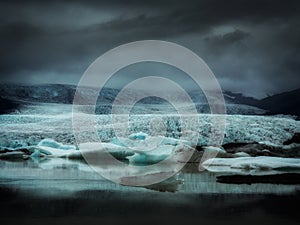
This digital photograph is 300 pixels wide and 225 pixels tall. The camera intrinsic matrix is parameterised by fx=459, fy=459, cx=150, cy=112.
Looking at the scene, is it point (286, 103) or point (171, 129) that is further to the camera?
point (286, 103)

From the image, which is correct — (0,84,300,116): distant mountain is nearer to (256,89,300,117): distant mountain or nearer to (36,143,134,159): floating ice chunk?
(256,89,300,117): distant mountain

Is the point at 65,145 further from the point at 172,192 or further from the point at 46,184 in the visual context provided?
the point at 172,192

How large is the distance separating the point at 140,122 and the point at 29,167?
17.8 ft

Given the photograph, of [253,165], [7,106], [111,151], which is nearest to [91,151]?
[111,151]

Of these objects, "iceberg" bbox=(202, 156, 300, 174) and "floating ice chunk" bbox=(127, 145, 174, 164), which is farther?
"floating ice chunk" bbox=(127, 145, 174, 164)

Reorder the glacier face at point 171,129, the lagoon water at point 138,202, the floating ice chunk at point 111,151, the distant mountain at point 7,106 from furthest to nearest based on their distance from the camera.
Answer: the distant mountain at point 7,106, the glacier face at point 171,129, the floating ice chunk at point 111,151, the lagoon water at point 138,202

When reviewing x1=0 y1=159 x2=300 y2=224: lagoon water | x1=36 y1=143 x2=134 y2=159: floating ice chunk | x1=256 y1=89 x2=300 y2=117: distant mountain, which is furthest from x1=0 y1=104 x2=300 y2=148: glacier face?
x1=0 y1=159 x2=300 y2=224: lagoon water

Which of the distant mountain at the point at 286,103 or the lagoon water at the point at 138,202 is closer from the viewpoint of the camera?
the lagoon water at the point at 138,202

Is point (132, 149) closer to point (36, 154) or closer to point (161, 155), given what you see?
point (161, 155)

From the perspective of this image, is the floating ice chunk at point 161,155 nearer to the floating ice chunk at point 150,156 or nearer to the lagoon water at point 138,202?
the floating ice chunk at point 150,156

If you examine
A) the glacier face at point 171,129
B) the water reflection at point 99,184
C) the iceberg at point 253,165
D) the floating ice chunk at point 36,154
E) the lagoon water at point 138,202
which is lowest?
the lagoon water at point 138,202

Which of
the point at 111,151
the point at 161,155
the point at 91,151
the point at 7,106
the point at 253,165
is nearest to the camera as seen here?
the point at 253,165

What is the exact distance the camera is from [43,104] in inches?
797

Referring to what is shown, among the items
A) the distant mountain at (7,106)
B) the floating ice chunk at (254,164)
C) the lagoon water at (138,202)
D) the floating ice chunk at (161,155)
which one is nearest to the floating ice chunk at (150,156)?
the floating ice chunk at (161,155)
